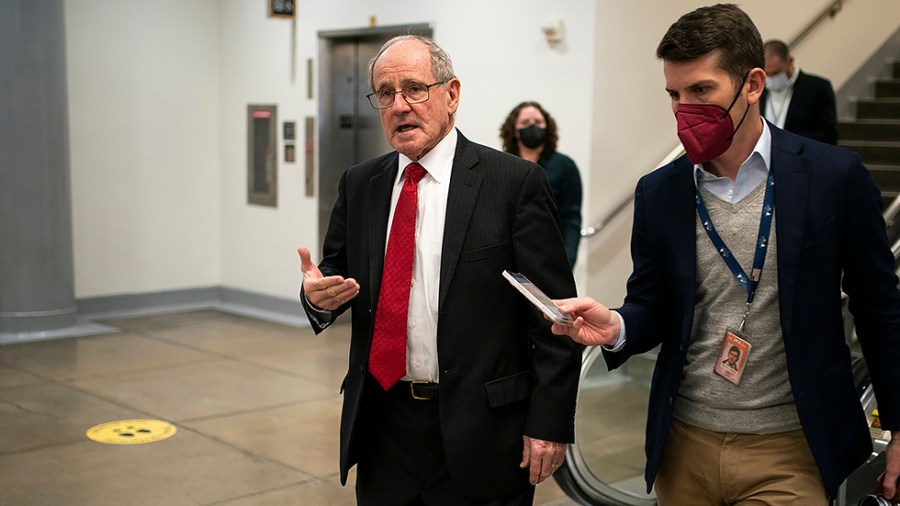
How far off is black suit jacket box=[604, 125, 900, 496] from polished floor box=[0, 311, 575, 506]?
9.30ft

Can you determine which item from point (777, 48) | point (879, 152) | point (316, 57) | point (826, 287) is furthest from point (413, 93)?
point (316, 57)

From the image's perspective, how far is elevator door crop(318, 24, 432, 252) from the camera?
9594 millimetres

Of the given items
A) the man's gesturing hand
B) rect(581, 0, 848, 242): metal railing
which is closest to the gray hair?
the man's gesturing hand

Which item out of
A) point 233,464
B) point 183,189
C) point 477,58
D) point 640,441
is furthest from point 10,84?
point 640,441

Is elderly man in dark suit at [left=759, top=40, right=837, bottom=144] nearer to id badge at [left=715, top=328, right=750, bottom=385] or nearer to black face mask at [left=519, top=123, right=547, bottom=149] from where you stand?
black face mask at [left=519, top=123, right=547, bottom=149]

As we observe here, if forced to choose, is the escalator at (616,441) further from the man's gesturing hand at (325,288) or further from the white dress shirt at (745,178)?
the man's gesturing hand at (325,288)

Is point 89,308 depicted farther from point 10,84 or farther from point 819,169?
point 819,169

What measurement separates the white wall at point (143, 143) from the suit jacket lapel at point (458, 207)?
307 inches

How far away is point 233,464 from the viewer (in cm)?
546

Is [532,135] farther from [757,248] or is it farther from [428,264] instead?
[757,248]

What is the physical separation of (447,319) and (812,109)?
4.86 metres

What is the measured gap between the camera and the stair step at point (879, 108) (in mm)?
9016

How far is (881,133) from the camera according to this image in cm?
885

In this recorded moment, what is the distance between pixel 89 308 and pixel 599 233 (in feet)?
17.2
